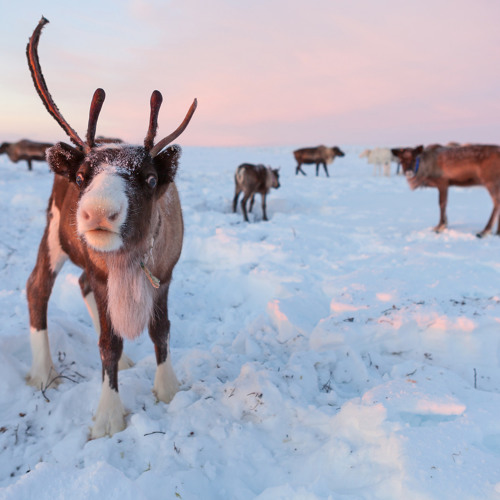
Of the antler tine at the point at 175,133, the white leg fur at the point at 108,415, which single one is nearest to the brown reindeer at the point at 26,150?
the white leg fur at the point at 108,415

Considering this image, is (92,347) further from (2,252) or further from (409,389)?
(2,252)

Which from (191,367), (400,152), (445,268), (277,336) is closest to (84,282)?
(191,367)

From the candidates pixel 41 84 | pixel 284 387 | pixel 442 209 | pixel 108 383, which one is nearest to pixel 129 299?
pixel 108 383

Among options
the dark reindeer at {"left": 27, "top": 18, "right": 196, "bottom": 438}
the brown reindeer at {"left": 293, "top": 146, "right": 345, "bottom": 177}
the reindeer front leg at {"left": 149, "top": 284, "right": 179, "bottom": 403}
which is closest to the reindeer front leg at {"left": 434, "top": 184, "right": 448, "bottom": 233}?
the dark reindeer at {"left": 27, "top": 18, "right": 196, "bottom": 438}

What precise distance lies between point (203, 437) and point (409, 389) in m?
1.61

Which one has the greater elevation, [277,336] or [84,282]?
[84,282]

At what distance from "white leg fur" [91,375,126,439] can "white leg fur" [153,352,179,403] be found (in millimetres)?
355

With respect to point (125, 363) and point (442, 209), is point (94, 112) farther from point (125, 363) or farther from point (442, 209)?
point (442, 209)

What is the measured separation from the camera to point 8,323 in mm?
4129

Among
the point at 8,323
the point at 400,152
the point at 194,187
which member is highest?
the point at 400,152

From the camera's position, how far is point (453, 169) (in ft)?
30.8

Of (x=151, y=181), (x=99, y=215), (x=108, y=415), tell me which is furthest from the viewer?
(x=108, y=415)

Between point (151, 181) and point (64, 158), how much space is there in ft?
2.00

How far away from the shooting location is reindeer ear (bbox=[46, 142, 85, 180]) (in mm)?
2314
